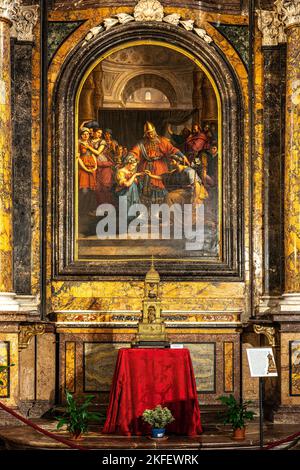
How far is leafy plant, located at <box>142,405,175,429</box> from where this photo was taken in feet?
41.9

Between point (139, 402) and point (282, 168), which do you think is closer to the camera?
point (139, 402)

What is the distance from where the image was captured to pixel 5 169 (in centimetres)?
1502

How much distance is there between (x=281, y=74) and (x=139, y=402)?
529cm

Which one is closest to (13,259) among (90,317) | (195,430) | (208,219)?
(90,317)

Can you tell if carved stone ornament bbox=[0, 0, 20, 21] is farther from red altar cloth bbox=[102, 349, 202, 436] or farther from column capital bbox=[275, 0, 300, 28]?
red altar cloth bbox=[102, 349, 202, 436]

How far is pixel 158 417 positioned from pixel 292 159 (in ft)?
14.3

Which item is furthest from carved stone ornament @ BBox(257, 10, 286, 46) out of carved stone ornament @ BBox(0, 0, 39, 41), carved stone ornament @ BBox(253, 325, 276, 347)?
carved stone ornament @ BBox(253, 325, 276, 347)

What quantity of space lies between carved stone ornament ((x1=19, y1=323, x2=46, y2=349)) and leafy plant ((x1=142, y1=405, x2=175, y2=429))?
2552 mm

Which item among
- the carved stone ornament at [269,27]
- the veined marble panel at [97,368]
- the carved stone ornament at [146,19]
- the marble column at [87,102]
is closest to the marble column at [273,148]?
the carved stone ornament at [269,27]

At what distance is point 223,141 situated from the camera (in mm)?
15938

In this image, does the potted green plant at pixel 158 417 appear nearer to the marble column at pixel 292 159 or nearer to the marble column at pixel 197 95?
the marble column at pixel 292 159

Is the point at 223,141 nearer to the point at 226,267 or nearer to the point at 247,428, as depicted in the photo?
the point at 226,267

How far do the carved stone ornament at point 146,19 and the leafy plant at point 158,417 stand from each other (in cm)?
571

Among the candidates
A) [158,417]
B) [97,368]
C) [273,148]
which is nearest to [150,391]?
[158,417]
